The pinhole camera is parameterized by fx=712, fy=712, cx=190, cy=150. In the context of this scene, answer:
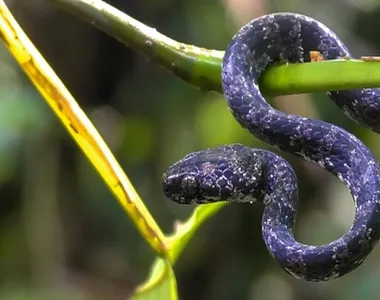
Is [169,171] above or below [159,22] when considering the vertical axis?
above

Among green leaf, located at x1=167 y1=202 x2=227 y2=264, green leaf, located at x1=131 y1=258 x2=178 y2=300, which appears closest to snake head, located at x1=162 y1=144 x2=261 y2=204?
green leaf, located at x1=167 y1=202 x2=227 y2=264

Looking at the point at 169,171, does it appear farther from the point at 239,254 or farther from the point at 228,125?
the point at 239,254

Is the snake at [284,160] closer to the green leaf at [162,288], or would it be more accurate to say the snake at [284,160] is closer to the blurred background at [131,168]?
the green leaf at [162,288]

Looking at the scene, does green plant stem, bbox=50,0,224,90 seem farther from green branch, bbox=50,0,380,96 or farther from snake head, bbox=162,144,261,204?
snake head, bbox=162,144,261,204

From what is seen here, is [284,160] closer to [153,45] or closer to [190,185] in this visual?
[190,185]

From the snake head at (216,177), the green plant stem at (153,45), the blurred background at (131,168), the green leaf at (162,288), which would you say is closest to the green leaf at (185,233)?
the green leaf at (162,288)

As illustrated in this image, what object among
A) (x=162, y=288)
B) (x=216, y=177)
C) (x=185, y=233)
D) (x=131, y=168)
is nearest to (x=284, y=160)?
(x=216, y=177)

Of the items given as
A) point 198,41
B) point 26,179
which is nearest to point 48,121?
point 26,179
